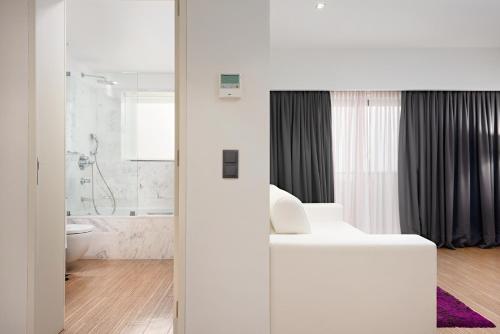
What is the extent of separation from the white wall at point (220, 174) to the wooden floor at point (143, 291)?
646 mm

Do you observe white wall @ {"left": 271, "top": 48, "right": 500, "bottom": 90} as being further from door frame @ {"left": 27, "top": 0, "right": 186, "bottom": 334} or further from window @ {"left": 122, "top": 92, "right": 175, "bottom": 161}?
door frame @ {"left": 27, "top": 0, "right": 186, "bottom": 334}

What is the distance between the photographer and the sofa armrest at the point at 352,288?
2066 mm

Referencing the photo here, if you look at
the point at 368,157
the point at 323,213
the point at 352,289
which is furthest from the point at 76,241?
the point at 368,157

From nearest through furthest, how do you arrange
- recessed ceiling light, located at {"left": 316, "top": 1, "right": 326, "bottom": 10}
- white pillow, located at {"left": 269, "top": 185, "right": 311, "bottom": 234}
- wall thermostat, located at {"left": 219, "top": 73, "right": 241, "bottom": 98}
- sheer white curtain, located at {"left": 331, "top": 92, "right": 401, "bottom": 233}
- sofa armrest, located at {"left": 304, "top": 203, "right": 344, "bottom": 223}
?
wall thermostat, located at {"left": 219, "top": 73, "right": 241, "bottom": 98} → white pillow, located at {"left": 269, "top": 185, "right": 311, "bottom": 234} → recessed ceiling light, located at {"left": 316, "top": 1, "right": 326, "bottom": 10} → sofa armrest, located at {"left": 304, "top": 203, "right": 344, "bottom": 223} → sheer white curtain, located at {"left": 331, "top": 92, "right": 401, "bottom": 233}

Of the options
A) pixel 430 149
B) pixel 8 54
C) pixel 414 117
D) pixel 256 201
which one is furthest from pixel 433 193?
pixel 8 54

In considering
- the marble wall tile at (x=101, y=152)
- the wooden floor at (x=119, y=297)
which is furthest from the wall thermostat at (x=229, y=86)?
the marble wall tile at (x=101, y=152)

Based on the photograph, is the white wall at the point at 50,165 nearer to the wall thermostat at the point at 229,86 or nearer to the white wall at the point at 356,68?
the wall thermostat at the point at 229,86

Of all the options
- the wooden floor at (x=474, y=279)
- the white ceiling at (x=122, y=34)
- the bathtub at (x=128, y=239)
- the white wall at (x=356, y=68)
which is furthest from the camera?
the white wall at (x=356, y=68)

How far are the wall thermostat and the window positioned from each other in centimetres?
321

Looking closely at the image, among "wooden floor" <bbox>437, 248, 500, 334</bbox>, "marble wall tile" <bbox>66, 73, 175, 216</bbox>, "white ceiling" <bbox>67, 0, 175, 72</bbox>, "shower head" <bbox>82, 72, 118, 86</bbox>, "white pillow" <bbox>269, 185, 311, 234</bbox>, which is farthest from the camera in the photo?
"shower head" <bbox>82, 72, 118, 86</bbox>

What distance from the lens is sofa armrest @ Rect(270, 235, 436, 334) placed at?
2.07m

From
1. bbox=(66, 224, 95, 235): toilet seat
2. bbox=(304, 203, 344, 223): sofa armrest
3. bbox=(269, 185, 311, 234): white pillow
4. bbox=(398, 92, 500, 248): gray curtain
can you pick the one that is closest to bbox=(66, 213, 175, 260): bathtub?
bbox=(66, 224, 95, 235): toilet seat

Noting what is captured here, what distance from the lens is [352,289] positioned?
6.81 ft

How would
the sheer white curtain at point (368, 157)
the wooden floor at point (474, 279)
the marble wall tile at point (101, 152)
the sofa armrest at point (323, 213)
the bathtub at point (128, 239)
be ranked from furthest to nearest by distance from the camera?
1. the sheer white curtain at point (368, 157)
2. the marble wall tile at point (101, 152)
3. the bathtub at point (128, 239)
4. the sofa armrest at point (323, 213)
5. the wooden floor at point (474, 279)
